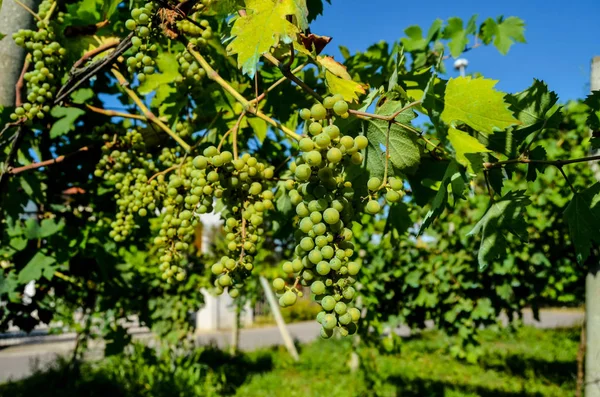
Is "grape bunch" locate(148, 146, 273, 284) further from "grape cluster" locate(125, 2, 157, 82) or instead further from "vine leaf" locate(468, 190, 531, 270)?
"vine leaf" locate(468, 190, 531, 270)

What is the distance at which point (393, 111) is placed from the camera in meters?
1.10

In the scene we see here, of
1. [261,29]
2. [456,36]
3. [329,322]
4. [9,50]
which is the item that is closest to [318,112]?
[261,29]

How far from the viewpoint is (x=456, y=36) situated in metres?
3.16

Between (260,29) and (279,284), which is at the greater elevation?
(260,29)

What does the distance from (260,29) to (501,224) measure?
815 mm

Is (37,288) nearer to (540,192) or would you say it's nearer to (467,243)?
(467,243)

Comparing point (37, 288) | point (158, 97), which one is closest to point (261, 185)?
point (158, 97)

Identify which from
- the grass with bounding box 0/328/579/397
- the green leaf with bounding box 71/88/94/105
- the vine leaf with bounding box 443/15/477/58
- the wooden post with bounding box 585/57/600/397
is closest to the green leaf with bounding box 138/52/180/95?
the green leaf with bounding box 71/88/94/105

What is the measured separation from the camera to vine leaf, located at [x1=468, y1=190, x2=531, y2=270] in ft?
3.99

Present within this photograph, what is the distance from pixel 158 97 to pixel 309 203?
139cm

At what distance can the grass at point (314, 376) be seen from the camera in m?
7.05

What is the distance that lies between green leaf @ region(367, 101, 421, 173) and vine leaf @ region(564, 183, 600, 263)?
1.53 feet

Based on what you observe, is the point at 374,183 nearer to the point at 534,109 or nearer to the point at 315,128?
the point at 315,128

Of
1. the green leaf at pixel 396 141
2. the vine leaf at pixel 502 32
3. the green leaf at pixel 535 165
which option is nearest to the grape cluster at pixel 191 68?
the green leaf at pixel 396 141
